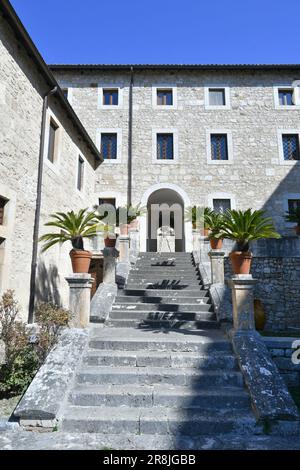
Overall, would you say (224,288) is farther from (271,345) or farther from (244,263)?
(271,345)

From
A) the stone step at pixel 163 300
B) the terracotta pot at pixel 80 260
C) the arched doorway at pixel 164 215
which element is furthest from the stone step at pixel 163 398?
the arched doorway at pixel 164 215

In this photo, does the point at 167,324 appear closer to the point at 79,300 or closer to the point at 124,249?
the point at 79,300

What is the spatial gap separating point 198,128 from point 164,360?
504 inches

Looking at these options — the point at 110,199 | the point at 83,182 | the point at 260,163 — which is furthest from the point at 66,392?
the point at 260,163

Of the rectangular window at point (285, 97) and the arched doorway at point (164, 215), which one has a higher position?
the rectangular window at point (285, 97)

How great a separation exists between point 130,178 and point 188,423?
1221cm

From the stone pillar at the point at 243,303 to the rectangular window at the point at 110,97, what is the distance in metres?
13.0

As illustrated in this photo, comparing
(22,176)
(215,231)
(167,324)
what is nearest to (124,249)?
(215,231)

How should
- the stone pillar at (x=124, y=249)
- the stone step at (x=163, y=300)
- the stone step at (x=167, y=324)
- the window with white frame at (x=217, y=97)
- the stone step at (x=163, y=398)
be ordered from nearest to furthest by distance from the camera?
the stone step at (x=163, y=398), the stone step at (x=167, y=324), the stone step at (x=163, y=300), the stone pillar at (x=124, y=249), the window with white frame at (x=217, y=97)

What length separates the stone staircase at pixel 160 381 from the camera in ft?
11.7

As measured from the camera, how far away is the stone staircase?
141 inches

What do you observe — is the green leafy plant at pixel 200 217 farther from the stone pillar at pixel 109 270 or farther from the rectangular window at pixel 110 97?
the rectangular window at pixel 110 97

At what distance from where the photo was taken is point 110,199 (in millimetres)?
14688

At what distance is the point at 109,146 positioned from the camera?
1530cm
